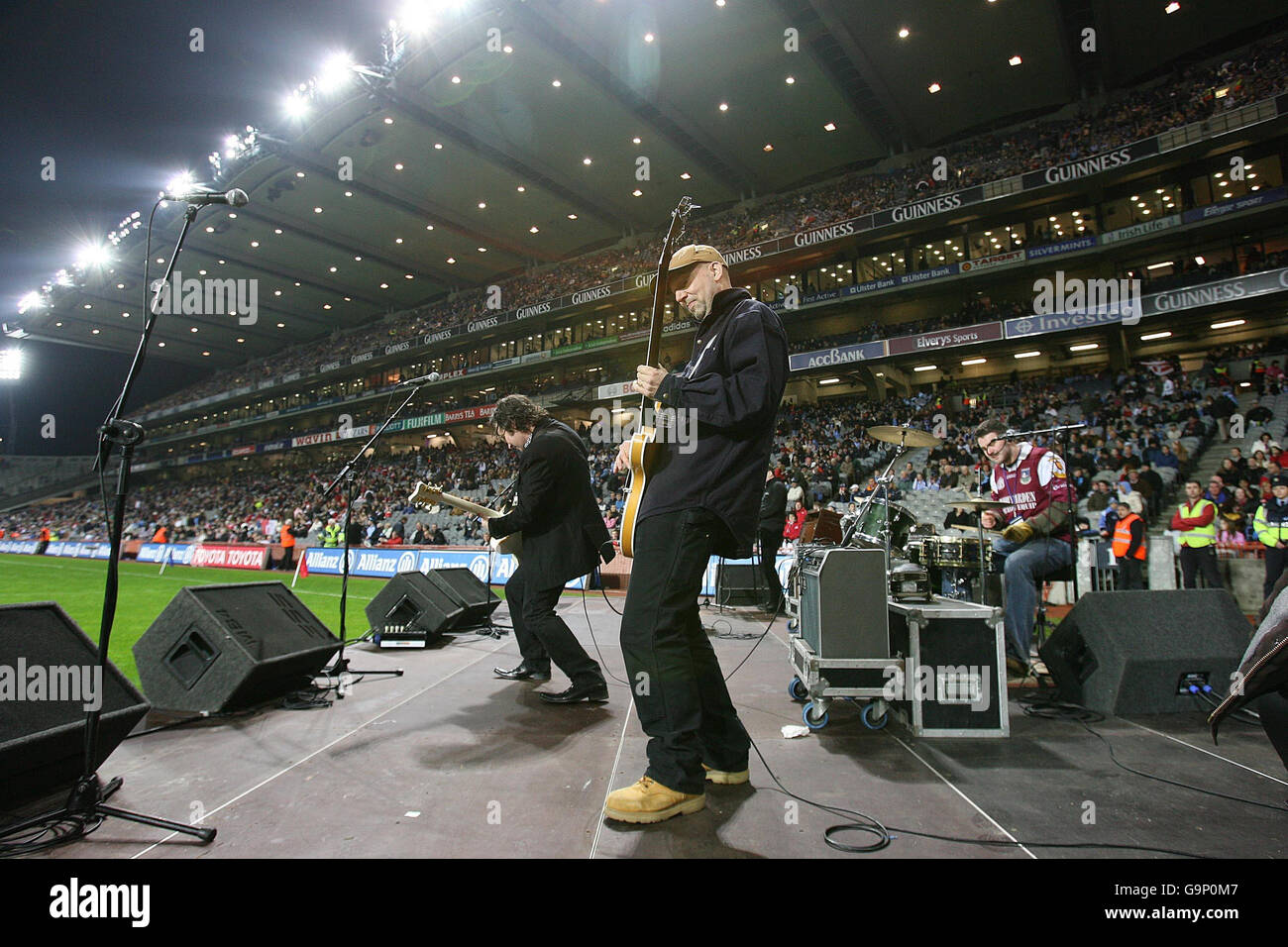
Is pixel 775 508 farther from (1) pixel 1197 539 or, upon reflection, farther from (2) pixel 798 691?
(1) pixel 1197 539

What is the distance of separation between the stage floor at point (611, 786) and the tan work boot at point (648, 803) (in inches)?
1.9

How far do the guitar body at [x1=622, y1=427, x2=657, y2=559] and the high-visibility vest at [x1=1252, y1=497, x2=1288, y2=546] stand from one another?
9702 millimetres

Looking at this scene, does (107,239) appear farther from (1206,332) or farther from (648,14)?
(1206,332)

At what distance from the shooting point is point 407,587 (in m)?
6.09

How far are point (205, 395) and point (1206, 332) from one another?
195 feet

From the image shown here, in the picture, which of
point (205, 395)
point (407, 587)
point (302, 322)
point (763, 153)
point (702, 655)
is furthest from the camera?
point (205, 395)

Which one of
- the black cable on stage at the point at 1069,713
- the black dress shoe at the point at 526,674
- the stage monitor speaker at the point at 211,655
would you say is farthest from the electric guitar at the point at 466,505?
the black cable on stage at the point at 1069,713

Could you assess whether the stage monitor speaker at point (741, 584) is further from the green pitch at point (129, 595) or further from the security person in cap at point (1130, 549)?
the green pitch at point (129, 595)

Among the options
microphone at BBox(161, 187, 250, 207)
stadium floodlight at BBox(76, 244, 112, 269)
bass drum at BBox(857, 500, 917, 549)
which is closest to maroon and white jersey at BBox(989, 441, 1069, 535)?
bass drum at BBox(857, 500, 917, 549)

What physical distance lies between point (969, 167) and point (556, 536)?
84.5ft

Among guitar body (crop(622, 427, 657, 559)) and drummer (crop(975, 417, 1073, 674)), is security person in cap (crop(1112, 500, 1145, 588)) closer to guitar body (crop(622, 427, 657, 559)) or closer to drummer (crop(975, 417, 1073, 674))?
drummer (crop(975, 417, 1073, 674))

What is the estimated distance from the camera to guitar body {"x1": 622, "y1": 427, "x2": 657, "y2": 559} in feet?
7.78

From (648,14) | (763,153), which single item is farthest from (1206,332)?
(648,14)

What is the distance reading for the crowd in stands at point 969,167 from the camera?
18328 millimetres
